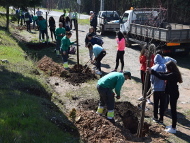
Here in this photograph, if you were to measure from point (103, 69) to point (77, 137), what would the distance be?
7.18 m

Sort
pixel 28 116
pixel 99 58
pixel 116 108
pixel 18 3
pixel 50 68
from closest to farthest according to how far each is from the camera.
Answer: pixel 28 116 < pixel 116 108 < pixel 99 58 < pixel 50 68 < pixel 18 3

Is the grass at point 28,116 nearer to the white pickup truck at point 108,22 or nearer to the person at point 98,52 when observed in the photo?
the person at point 98,52

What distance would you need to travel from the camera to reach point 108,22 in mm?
23891

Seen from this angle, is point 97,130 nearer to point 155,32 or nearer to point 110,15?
point 155,32

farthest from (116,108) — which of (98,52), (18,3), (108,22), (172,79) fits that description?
(108,22)

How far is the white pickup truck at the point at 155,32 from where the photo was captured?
47.0 ft

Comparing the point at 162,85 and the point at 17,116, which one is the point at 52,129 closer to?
the point at 17,116

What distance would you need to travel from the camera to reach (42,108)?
641 cm

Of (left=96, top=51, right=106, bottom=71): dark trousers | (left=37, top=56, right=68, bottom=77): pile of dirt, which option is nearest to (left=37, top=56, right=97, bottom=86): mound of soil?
(left=37, top=56, right=68, bottom=77): pile of dirt

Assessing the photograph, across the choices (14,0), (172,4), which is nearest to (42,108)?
(14,0)

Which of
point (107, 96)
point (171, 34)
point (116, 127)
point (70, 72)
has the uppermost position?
point (171, 34)

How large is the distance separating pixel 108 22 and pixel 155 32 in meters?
9.46

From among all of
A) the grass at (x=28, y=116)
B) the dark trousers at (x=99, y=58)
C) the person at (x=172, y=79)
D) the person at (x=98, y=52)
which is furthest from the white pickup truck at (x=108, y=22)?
the person at (x=172, y=79)

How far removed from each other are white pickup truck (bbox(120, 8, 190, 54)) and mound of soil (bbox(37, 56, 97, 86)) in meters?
3.34
